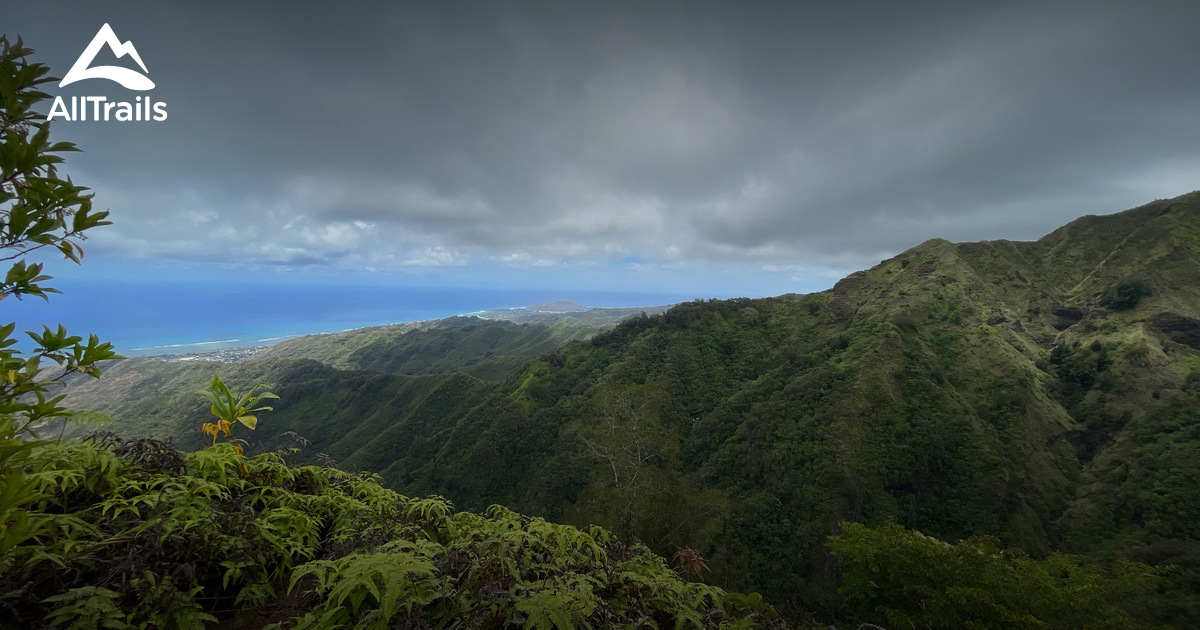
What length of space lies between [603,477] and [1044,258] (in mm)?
63628

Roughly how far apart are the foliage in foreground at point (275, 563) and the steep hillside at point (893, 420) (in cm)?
1215

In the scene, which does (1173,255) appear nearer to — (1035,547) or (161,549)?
(1035,547)

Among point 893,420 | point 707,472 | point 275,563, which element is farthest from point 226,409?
point 893,420

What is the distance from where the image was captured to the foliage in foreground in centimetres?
253

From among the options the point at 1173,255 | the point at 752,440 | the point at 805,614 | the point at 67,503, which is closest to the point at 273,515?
the point at 67,503

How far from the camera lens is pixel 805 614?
4.15 meters

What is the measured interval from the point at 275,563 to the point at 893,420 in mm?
38633

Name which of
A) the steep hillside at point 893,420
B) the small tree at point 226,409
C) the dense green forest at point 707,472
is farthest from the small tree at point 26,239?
the steep hillside at point 893,420

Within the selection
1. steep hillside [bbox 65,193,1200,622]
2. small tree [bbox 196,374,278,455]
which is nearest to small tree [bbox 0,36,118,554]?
small tree [bbox 196,374,278,455]

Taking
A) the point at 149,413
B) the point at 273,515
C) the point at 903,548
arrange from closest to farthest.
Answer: the point at 273,515 < the point at 903,548 < the point at 149,413

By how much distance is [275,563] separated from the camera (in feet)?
11.9

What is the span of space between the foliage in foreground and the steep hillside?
39.9 feet

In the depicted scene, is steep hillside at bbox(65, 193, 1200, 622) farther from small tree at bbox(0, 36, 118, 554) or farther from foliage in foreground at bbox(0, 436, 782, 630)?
small tree at bbox(0, 36, 118, 554)

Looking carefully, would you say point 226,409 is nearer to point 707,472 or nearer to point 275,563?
point 275,563
